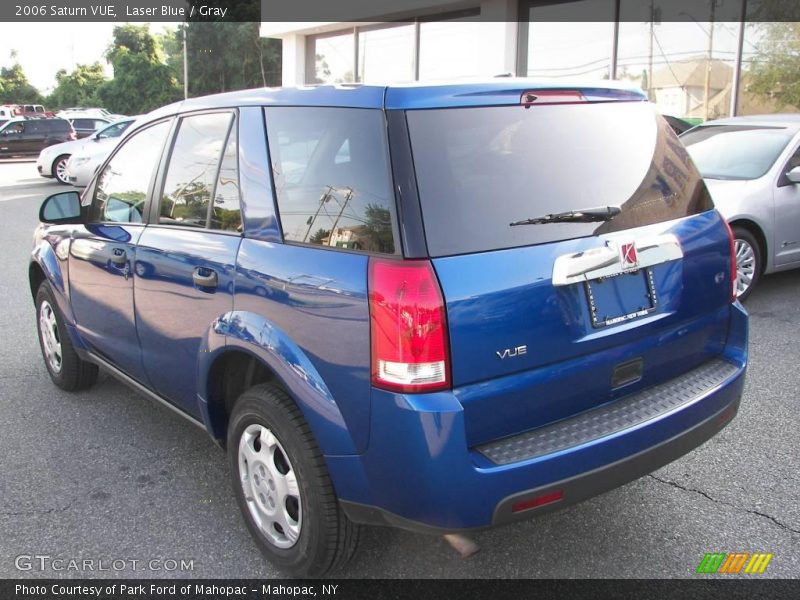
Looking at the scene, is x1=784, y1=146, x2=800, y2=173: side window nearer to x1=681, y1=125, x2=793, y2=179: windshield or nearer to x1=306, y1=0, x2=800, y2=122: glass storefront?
x1=681, y1=125, x2=793, y2=179: windshield

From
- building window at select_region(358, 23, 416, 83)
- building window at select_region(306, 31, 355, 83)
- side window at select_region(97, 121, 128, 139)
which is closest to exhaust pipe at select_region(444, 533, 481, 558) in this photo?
building window at select_region(358, 23, 416, 83)

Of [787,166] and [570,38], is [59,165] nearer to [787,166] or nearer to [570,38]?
[570,38]

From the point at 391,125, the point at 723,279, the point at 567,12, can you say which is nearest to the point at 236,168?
the point at 391,125

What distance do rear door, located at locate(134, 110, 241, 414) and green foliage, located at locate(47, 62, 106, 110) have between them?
62.7 metres

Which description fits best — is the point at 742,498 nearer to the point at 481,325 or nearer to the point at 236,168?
the point at 481,325

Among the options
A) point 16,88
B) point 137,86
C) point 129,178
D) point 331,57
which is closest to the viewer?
point 129,178

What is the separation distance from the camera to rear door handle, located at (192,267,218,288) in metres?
2.99

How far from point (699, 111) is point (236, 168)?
12.3 m

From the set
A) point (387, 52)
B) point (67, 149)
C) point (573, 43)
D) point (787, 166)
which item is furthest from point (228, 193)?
point (67, 149)

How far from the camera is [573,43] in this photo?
1478 cm

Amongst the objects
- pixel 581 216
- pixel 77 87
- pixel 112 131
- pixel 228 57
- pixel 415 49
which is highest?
pixel 228 57

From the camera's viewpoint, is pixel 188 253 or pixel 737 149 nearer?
pixel 188 253

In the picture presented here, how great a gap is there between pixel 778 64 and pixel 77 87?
209 feet
